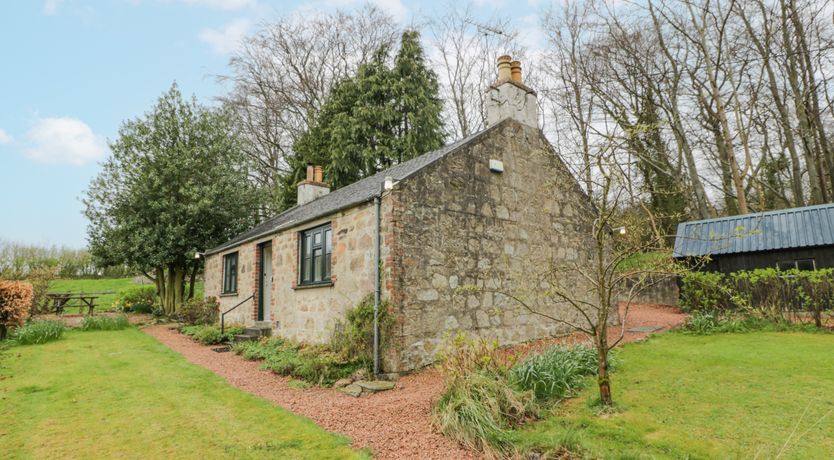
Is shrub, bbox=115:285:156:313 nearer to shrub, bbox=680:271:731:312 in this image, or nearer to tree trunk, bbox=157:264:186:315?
tree trunk, bbox=157:264:186:315

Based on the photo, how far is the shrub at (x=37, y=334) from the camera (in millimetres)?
10891

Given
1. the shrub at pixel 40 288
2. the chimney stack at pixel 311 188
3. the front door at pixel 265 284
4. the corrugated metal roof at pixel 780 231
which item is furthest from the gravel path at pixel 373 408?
the shrub at pixel 40 288

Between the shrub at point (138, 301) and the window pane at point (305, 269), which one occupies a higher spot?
the window pane at point (305, 269)

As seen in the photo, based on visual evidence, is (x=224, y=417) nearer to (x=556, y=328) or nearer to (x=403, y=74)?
(x=556, y=328)

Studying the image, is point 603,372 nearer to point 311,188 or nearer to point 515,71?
point 515,71

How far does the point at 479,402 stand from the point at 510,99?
7678mm

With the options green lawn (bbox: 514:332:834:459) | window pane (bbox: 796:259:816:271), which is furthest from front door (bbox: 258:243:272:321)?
window pane (bbox: 796:259:816:271)

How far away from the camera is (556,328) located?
1066 centimetres

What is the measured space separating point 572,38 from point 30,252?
36.5 metres

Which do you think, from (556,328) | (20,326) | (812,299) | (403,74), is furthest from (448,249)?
(403,74)

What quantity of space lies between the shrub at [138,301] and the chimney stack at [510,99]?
1845 cm

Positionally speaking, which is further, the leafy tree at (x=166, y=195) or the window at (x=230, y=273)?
the leafy tree at (x=166, y=195)

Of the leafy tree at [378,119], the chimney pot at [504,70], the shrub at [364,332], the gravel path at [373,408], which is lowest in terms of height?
the gravel path at [373,408]

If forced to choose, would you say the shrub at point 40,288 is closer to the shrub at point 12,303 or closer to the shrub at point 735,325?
the shrub at point 12,303
